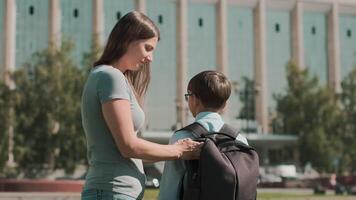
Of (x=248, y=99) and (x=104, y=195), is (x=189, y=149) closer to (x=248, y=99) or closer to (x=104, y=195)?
(x=104, y=195)

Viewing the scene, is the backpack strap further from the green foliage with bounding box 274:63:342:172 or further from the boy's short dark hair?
the green foliage with bounding box 274:63:342:172

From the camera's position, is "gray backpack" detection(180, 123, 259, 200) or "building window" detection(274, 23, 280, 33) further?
"building window" detection(274, 23, 280, 33)

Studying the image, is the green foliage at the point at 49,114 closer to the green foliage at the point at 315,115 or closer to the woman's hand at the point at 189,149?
the green foliage at the point at 315,115

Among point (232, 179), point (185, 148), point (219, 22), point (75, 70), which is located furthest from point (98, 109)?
point (219, 22)

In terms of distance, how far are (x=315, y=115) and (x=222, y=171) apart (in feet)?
178

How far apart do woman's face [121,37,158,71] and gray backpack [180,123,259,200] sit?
1.79 ft

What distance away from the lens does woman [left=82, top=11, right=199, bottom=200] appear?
3.38 m

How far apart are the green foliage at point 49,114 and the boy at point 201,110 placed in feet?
128

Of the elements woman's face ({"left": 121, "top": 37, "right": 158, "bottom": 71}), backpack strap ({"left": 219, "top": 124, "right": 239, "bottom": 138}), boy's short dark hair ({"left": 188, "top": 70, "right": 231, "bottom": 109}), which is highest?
woman's face ({"left": 121, "top": 37, "right": 158, "bottom": 71})

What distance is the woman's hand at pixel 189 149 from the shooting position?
11.4 feet

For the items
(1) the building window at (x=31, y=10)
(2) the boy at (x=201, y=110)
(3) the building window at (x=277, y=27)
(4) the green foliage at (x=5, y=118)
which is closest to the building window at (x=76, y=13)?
(1) the building window at (x=31, y=10)

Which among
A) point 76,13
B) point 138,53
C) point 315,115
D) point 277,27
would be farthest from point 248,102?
point 138,53

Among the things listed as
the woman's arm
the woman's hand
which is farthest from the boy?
the woman's arm

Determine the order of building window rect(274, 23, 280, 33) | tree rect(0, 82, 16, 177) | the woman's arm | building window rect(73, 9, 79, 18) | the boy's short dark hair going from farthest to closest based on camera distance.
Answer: building window rect(274, 23, 280, 33) < building window rect(73, 9, 79, 18) < tree rect(0, 82, 16, 177) < the boy's short dark hair < the woman's arm
